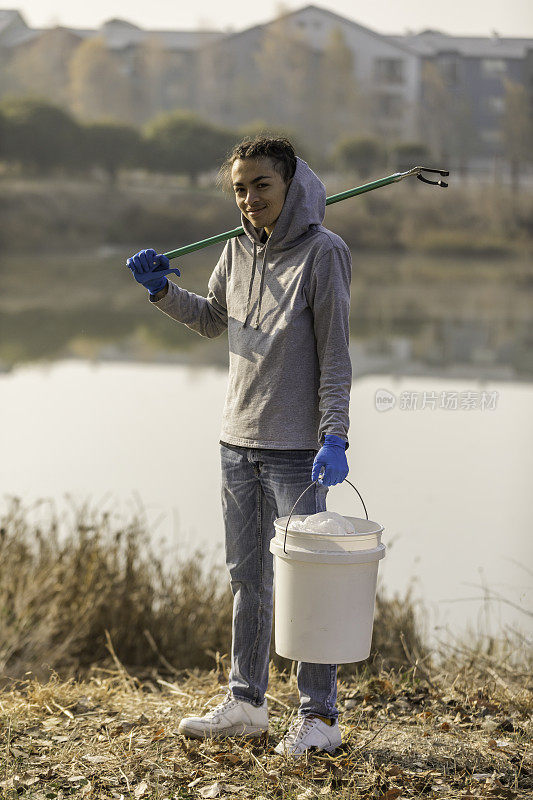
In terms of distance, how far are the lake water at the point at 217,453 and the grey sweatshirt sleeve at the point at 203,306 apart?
3.08 m

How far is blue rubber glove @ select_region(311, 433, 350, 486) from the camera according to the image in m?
2.53

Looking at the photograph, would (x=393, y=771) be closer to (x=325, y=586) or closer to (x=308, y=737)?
(x=308, y=737)

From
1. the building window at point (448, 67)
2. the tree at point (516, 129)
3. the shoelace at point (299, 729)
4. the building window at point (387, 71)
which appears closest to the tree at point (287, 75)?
the building window at point (387, 71)

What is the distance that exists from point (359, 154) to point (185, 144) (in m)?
1.11

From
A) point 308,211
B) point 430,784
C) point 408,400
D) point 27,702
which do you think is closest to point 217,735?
point 430,784

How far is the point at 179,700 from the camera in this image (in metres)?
3.49

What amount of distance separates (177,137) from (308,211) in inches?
173

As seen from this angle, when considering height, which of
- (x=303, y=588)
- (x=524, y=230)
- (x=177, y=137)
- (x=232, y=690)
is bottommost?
(x=232, y=690)

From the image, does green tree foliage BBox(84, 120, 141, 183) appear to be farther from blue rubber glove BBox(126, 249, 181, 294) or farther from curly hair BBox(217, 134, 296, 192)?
curly hair BBox(217, 134, 296, 192)

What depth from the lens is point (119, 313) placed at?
7.25m

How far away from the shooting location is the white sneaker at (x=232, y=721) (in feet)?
9.52

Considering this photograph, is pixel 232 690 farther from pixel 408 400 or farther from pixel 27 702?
pixel 408 400

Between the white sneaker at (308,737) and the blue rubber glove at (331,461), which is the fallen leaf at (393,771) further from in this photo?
the blue rubber glove at (331,461)

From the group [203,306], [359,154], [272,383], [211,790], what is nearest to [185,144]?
[359,154]
